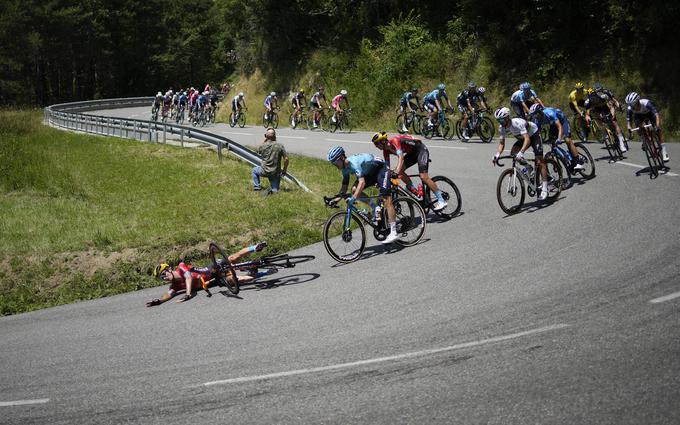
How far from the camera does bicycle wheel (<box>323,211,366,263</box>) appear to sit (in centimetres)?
1185

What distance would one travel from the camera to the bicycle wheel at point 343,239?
11852mm

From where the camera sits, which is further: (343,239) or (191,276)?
(343,239)

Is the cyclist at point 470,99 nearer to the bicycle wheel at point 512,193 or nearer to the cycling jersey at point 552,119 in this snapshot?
the cycling jersey at point 552,119

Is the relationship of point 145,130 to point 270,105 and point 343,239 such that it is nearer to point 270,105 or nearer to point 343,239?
point 270,105

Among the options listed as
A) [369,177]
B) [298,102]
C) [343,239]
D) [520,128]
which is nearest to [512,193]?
[520,128]

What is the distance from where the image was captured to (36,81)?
7969cm

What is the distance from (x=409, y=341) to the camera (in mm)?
7719

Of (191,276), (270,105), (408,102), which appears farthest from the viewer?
(270,105)

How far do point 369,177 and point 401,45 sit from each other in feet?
86.5

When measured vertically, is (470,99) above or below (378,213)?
above

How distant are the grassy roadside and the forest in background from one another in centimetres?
1290

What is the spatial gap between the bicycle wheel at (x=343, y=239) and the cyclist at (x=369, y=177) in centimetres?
39

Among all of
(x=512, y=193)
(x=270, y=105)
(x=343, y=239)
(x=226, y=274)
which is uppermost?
(x=270, y=105)

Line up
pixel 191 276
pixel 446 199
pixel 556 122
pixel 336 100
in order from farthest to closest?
pixel 336 100 < pixel 556 122 < pixel 446 199 < pixel 191 276
